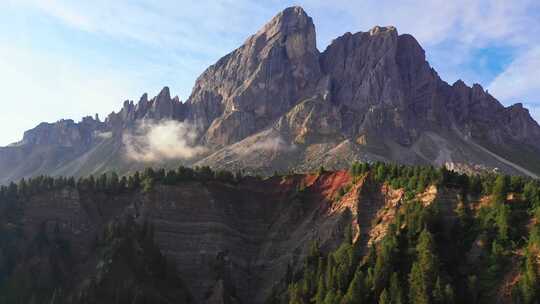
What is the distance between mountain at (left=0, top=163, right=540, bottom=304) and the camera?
110 metres

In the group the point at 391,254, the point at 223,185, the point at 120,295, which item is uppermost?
the point at 223,185

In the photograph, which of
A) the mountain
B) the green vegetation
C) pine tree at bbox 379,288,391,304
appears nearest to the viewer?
pine tree at bbox 379,288,391,304

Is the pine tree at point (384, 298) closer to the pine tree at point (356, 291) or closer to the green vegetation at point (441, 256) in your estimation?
the green vegetation at point (441, 256)

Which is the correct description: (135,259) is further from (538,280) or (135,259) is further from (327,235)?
(538,280)

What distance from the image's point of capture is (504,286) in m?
104

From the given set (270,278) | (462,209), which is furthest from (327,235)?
(462,209)

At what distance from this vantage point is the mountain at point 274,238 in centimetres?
11022

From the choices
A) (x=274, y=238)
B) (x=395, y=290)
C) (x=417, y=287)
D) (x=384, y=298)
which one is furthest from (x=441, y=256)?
(x=274, y=238)

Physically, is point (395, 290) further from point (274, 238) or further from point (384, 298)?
point (274, 238)

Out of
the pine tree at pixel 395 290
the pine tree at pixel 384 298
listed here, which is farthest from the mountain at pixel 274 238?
the pine tree at pixel 384 298

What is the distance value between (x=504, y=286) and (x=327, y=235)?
3674 centimetres

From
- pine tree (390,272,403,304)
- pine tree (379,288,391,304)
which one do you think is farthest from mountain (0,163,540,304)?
pine tree (379,288,391,304)

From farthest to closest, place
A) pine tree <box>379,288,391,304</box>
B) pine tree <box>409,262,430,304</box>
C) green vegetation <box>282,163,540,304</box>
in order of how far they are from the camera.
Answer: green vegetation <box>282,163,540,304</box> < pine tree <box>379,288,391,304</box> < pine tree <box>409,262,430,304</box>

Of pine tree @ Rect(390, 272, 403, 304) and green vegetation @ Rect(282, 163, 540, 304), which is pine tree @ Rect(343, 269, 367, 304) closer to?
green vegetation @ Rect(282, 163, 540, 304)
